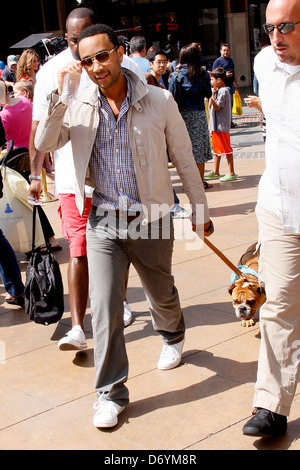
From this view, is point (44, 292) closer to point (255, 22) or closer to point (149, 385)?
point (149, 385)

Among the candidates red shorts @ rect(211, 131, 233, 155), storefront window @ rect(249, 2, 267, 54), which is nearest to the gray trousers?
red shorts @ rect(211, 131, 233, 155)

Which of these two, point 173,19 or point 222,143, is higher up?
point 173,19

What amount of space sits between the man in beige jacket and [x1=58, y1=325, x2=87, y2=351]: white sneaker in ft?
2.61

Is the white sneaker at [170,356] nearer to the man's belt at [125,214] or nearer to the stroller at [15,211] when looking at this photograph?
the man's belt at [125,214]

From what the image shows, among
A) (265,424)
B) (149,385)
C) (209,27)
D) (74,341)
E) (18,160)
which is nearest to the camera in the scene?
(265,424)

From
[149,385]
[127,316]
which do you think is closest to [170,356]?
[149,385]

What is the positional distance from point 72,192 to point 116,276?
1.15 metres

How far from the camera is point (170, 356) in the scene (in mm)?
4297

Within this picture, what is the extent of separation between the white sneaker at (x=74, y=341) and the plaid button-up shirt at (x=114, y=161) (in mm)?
1085

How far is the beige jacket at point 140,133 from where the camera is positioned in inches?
148

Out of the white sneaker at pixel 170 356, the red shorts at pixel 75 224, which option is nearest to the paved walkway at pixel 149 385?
the white sneaker at pixel 170 356

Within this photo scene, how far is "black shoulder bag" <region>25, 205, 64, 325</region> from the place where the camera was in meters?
4.86
